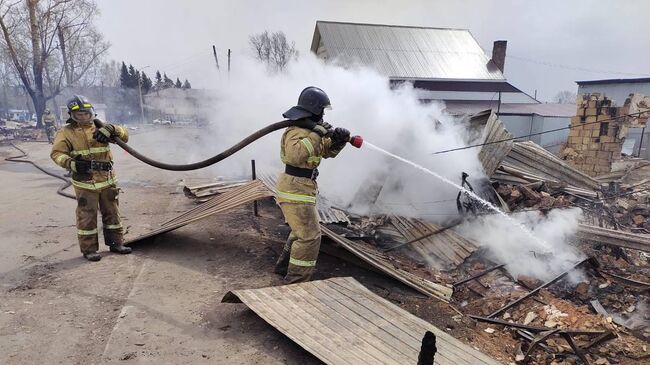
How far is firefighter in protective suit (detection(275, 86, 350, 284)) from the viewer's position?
3.70 meters

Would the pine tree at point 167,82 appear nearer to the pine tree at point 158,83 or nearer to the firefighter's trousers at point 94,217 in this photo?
the pine tree at point 158,83

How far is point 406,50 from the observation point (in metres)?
21.6

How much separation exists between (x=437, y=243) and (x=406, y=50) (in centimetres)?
1824

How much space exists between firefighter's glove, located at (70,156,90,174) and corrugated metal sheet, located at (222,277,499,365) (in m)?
2.39

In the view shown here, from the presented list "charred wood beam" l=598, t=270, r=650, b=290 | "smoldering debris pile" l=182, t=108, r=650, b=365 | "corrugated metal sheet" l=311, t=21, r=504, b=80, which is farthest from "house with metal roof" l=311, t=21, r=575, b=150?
"charred wood beam" l=598, t=270, r=650, b=290

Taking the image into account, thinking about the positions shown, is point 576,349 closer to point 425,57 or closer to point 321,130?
point 321,130

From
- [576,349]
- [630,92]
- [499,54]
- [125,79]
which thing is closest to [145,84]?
[125,79]

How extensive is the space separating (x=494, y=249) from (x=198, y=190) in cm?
505

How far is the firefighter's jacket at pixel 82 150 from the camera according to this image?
4.27 m

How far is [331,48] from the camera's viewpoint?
2045 cm

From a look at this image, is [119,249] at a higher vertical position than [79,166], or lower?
lower

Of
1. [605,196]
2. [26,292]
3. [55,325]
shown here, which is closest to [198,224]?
[26,292]

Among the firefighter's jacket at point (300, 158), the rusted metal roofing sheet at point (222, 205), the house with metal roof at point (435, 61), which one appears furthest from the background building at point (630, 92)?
the firefighter's jacket at point (300, 158)

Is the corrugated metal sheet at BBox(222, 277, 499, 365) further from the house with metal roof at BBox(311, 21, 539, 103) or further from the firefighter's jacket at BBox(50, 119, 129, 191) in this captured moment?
the house with metal roof at BBox(311, 21, 539, 103)
